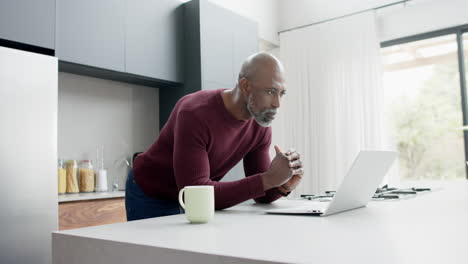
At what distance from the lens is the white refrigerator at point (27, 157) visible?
2.02m

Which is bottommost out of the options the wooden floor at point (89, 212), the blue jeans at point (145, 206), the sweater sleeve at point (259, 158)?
the wooden floor at point (89, 212)

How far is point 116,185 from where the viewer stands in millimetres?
3082

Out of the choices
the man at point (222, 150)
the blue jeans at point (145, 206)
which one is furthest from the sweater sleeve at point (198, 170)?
the blue jeans at point (145, 206)

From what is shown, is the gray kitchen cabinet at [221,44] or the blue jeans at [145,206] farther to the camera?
the gray kitchen cabinet at [221,44]

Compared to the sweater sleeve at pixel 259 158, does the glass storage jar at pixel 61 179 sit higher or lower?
lower

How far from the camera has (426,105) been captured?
14.1ft

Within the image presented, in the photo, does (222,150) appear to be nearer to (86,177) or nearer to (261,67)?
(261,67)

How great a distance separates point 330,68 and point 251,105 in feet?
9.73

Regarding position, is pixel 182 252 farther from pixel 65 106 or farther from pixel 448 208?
pixel 65 106

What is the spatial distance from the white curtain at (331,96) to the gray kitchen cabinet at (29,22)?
2.63 m

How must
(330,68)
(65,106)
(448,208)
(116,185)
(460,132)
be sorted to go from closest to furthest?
(448,208) → (65,106) → (116,185) → (460,132) → (330,68)

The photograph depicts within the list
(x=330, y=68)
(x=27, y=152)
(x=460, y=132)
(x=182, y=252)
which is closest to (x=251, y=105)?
(x=182, y=252)

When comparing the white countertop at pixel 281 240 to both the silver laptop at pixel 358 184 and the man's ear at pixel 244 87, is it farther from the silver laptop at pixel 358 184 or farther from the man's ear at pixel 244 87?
the man's ear at pixel 244 87

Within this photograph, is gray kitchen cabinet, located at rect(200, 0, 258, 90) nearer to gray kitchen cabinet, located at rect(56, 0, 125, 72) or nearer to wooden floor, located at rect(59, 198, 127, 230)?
gray kitchen cabinet, located at rect(56, 0, 125, 72)
